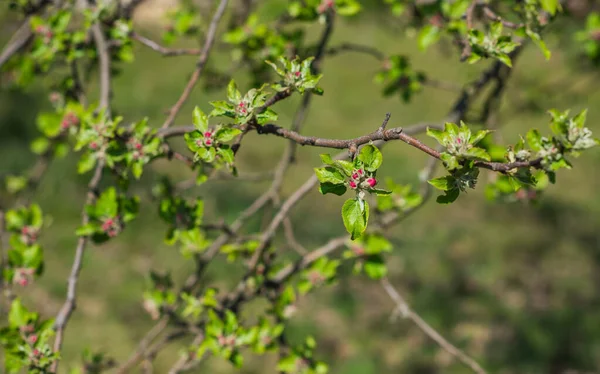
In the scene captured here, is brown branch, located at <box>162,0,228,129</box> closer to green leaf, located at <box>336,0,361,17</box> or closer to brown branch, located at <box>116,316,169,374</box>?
green leaf, located at <box>336,0,361,17</box>

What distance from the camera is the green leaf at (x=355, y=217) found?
113 cm

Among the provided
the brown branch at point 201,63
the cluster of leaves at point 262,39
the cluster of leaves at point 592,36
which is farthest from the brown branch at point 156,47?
the cluster of leaves at point 592,36

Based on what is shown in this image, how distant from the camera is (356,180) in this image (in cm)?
115

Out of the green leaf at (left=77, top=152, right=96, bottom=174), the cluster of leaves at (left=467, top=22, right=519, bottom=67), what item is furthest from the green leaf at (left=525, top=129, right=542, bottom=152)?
the green leaf at (left=77, top=152, right=96, bottom=174)

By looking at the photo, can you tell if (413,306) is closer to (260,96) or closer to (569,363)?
(569,363)

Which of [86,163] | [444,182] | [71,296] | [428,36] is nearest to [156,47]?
[86,163]

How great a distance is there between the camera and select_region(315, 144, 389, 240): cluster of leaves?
1.13 m

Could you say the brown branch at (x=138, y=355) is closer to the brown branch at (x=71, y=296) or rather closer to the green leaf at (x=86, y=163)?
the brown branch at (x=71, y=296)

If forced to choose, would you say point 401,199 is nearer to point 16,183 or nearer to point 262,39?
point 262,39

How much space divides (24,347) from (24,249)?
349 millimetres

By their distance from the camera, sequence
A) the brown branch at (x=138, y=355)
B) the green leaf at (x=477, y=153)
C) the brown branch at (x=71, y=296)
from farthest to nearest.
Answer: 1. the brown branch at (x=138, y=355)
2. the brown branch at (x=71, y=296)
3. the green leaf at (x=477, y=153)

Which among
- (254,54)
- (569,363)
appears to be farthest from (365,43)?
(254,54)

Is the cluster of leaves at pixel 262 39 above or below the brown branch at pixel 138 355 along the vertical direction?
above

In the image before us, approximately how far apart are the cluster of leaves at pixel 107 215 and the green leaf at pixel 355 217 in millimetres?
838
